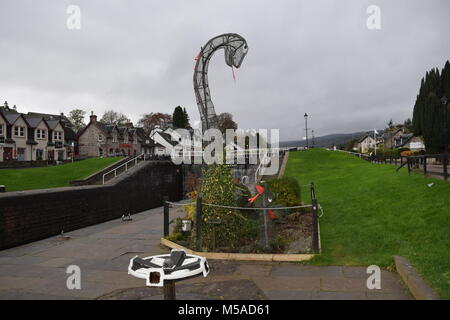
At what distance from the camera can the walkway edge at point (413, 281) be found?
5021 mm

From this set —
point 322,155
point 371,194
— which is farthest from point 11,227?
→ point 322,155

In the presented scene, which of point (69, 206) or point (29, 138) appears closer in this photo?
point (69, 206)

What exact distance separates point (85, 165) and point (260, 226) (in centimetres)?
2260

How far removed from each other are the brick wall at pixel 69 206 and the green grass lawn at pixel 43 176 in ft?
12.5

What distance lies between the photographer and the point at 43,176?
22344 mm

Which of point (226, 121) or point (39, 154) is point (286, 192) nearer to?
point (39, 154)

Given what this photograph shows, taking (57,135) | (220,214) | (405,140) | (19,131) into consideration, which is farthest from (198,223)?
(405,140)

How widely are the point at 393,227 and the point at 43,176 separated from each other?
21354 mm

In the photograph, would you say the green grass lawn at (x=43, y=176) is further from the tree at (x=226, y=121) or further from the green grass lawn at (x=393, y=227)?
the tree at (x=226, y=121)

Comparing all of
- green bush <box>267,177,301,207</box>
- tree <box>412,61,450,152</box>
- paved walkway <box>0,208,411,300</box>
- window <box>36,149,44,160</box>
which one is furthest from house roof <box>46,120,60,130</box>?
tree <box>412,61,450,152</box>

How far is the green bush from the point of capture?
1334cm

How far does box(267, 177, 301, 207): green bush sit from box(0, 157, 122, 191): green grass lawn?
43.9 feet

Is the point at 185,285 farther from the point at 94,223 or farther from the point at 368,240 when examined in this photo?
the point at 94,223

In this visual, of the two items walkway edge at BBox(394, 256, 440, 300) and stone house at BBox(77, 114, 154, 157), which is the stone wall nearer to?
stone house at BBox(77, 114, 154, 157)
